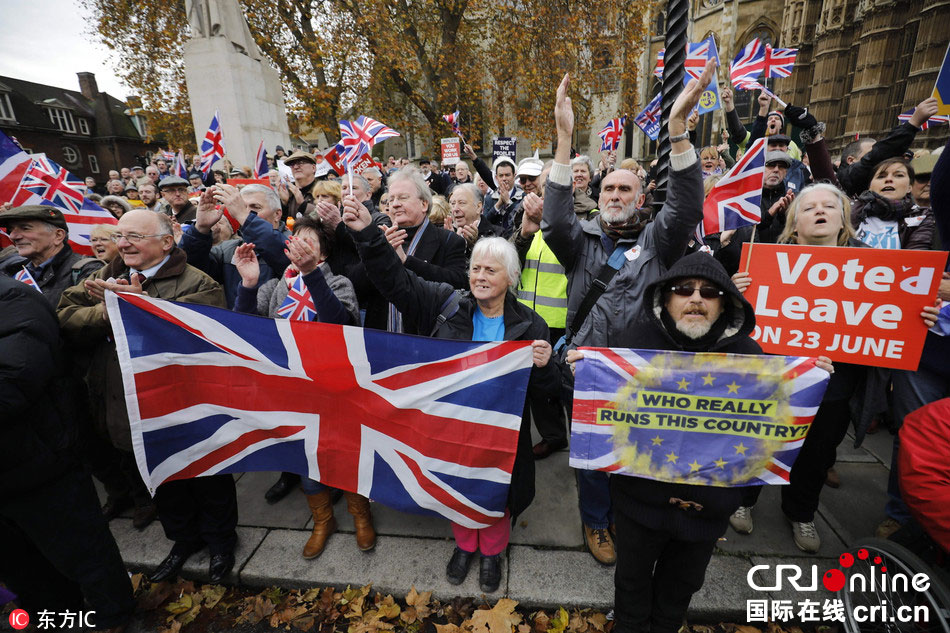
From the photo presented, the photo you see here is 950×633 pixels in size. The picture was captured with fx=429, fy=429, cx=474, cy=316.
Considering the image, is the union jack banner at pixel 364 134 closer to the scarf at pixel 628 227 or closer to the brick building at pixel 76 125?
the scarf at pixel 628 227

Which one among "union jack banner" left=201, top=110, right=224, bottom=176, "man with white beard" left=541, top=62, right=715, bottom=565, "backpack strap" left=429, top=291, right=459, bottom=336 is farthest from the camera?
"union jack banner" left=201, top=110, right=224, bottom=176

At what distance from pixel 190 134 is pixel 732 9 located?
3214 cm

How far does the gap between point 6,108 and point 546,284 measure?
1999 inches

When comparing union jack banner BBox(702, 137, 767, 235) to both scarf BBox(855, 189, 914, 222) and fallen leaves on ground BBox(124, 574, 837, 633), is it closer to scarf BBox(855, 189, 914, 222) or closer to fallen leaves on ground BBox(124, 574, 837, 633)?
scarf BBox(855, 189, 914, 222)

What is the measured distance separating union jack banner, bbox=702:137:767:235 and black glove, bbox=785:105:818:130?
7.37 ft

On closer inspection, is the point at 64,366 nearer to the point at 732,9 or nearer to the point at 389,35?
the point at 389,35

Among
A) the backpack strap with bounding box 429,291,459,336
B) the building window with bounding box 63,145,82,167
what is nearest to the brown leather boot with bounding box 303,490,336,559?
the backpack strap with bounding box 429,291,459,336

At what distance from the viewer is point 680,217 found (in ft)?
7.28

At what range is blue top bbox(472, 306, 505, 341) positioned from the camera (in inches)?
101

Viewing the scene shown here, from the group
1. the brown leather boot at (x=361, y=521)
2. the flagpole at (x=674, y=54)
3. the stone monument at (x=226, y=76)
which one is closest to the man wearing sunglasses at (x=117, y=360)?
the brown leather boot at (x=361, y=521)

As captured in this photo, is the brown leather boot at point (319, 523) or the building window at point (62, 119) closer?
the brown leather boot at point (319, 523)

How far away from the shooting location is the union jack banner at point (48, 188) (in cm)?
386

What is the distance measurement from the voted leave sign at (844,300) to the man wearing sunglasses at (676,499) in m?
0.88
